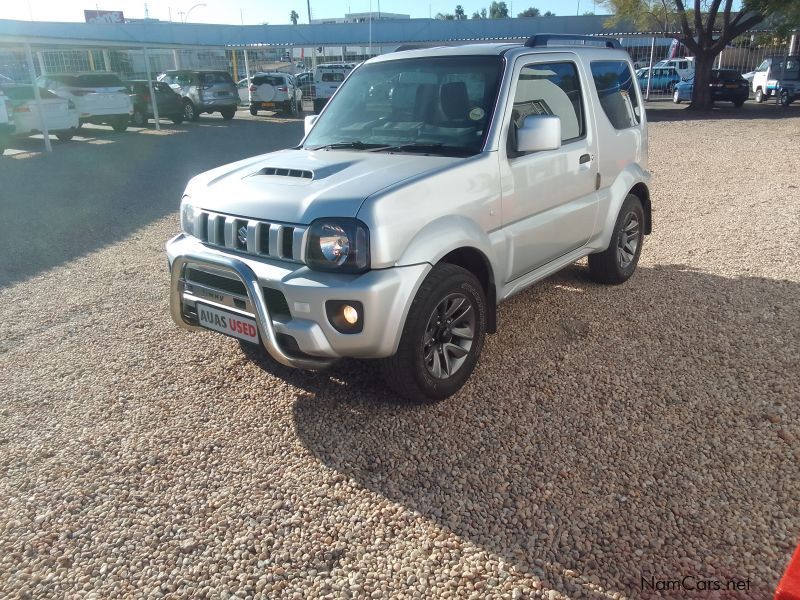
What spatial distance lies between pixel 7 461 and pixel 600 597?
3.01 meters

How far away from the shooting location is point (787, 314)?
5.11 metres

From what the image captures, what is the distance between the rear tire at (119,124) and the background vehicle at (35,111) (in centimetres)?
251

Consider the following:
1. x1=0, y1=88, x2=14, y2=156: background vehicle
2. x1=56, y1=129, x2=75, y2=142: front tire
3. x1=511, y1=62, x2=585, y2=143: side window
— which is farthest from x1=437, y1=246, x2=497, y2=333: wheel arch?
→ x1=56, y1=129, x2=75, y2=142: front tire

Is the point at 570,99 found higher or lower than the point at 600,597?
higher

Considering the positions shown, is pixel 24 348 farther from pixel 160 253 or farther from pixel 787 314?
pixel 787 314

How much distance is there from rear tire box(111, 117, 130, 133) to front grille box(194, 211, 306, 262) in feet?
59.2

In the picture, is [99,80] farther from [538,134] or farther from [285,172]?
[538,134]

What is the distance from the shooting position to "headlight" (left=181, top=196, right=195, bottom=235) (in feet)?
13.1

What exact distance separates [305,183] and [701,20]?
1016 inches

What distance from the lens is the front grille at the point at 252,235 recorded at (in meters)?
3.37

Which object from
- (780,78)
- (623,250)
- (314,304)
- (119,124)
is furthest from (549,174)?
(780,78)

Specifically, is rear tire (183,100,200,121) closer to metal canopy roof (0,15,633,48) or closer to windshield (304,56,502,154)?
metal canopy roof (0,15,633,48)

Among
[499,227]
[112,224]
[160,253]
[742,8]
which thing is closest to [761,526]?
[499,227]

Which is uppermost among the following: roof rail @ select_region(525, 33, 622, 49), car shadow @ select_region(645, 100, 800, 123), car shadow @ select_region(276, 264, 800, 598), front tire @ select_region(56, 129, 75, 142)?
roof rail @ select_region(525, 33, 622, 49)
